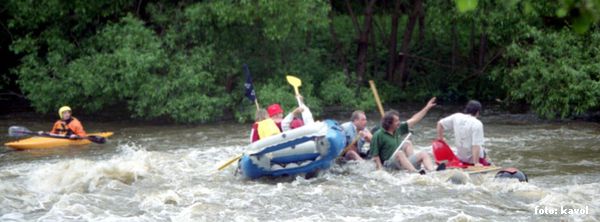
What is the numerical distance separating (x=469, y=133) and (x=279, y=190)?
231 cm

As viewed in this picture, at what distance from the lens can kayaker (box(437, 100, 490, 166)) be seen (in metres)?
9.57

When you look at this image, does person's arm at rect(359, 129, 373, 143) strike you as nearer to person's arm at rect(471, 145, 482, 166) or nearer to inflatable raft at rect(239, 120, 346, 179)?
inflatable raft at rect(239, 120, 346, 179)

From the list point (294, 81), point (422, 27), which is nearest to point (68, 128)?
point (294, 81)

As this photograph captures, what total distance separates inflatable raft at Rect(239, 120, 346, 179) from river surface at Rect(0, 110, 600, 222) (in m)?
0.19

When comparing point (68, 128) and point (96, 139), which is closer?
point (96, 139)

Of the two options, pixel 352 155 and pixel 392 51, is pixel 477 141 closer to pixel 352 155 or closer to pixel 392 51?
pixel 352 155

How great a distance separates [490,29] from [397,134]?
7275 millimetres

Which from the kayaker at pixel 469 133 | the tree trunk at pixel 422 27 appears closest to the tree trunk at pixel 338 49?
the tree trunk at pixel 422 27

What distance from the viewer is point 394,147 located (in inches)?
404

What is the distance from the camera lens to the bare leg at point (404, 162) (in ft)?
33.0

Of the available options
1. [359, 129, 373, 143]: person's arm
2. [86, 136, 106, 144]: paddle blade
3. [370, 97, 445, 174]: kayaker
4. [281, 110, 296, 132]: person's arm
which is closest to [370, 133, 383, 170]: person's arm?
[370, 97, 445, 174]: kayaker

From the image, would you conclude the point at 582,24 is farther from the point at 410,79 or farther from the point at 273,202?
the point at 410,79

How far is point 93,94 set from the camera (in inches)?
709

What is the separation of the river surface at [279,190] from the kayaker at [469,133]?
1.45 ft
